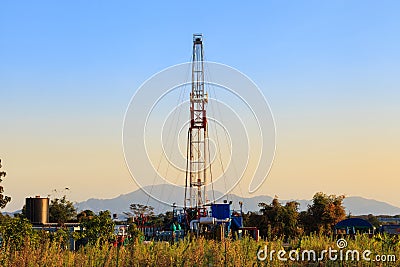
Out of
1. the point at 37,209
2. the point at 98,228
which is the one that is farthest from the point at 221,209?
the point at 37,209

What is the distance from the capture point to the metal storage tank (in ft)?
→ 121

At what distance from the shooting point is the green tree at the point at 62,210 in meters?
52.1

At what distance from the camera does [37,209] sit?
1460 inches

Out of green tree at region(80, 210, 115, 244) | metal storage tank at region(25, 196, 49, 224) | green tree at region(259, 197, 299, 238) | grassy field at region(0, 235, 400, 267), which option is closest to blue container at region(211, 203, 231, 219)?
green tree at region(259, 197, 299, 238)

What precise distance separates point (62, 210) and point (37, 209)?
54.7ft

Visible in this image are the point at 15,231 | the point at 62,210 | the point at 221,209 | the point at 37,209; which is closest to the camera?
the point at 15,231

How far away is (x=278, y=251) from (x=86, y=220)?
898 cm

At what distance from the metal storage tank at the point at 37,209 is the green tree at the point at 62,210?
13967mm

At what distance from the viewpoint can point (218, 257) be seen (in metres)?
13.7

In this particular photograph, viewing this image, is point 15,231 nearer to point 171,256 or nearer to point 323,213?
point 171,256

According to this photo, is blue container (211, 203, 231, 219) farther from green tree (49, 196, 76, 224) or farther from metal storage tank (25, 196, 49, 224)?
green tree (49, 196, 76, 224)

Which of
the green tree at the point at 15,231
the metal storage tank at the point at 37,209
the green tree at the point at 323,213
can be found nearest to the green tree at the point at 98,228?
the green tree at the point at 15,231

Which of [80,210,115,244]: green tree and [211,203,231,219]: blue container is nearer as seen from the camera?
[80,210,115,244]: green tree

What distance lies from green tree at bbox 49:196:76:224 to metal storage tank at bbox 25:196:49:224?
14.0 meters
